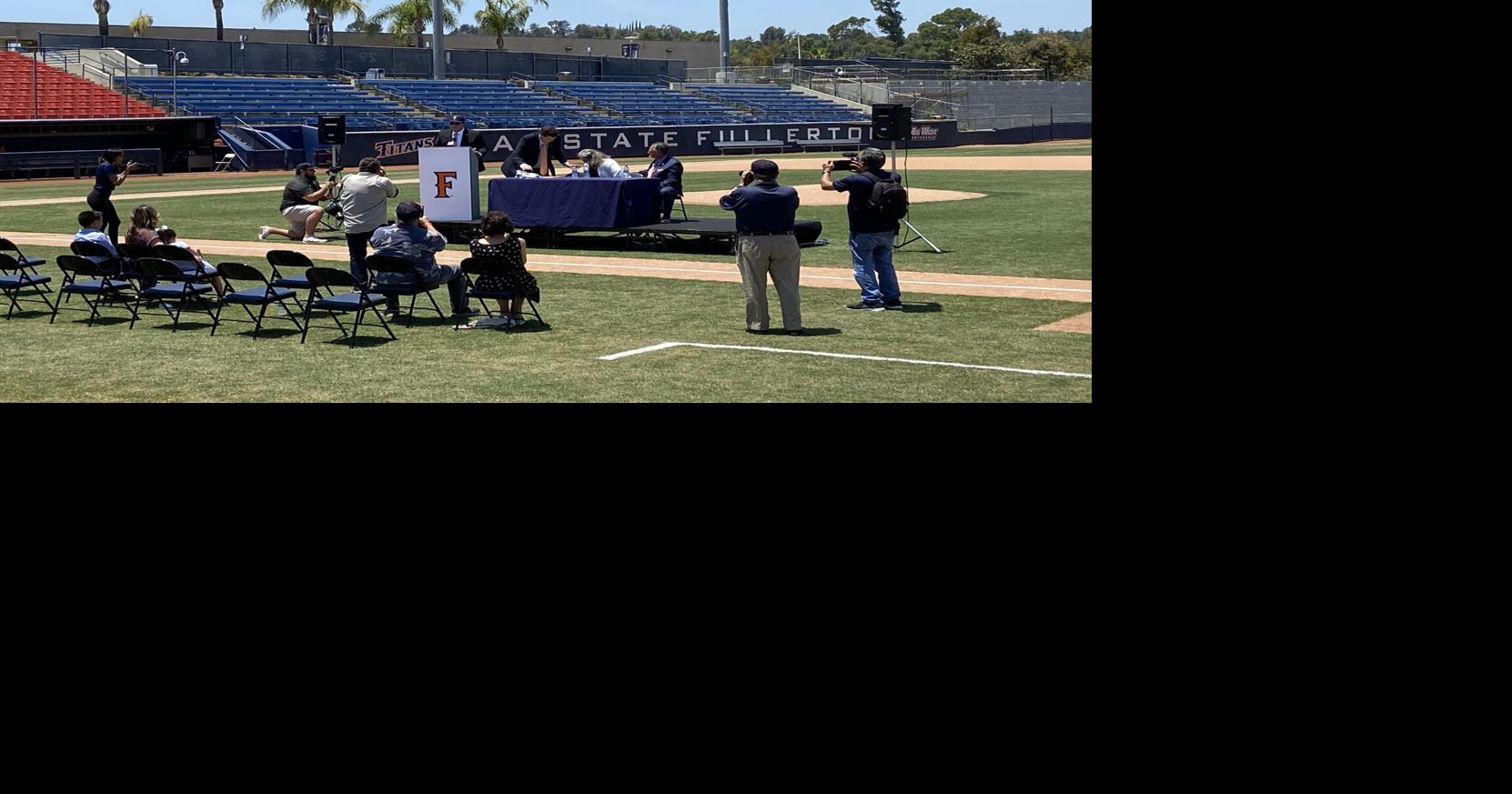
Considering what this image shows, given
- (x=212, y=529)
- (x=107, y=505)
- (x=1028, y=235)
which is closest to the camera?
(x=212, y=529)

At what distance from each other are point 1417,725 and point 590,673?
219 cm

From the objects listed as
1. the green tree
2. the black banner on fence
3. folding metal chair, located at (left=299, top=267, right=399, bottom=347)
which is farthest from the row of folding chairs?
the green tree

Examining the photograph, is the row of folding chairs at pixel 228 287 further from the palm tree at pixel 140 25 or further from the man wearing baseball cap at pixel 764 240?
the palm tree at pixel 140 25

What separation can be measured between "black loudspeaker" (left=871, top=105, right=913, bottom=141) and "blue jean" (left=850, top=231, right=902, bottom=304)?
3.40 metres

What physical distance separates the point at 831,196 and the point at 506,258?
16.9 metres

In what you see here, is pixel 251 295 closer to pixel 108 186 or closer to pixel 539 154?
pixel 108 186

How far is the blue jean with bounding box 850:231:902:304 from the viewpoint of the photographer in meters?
14.5

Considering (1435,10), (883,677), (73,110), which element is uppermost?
(73,110)

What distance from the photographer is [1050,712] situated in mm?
3947

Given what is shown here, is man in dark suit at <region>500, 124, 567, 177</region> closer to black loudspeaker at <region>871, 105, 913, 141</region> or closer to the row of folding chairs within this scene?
black loudspeaker at <region>871, 105, 913, 141</region>

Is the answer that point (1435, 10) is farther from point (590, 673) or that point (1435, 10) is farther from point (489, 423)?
point (489, 423)

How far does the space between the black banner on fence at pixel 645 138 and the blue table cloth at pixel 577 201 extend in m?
22.5

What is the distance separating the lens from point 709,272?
59.0 ft

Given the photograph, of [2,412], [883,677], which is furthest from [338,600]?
[2,412]
